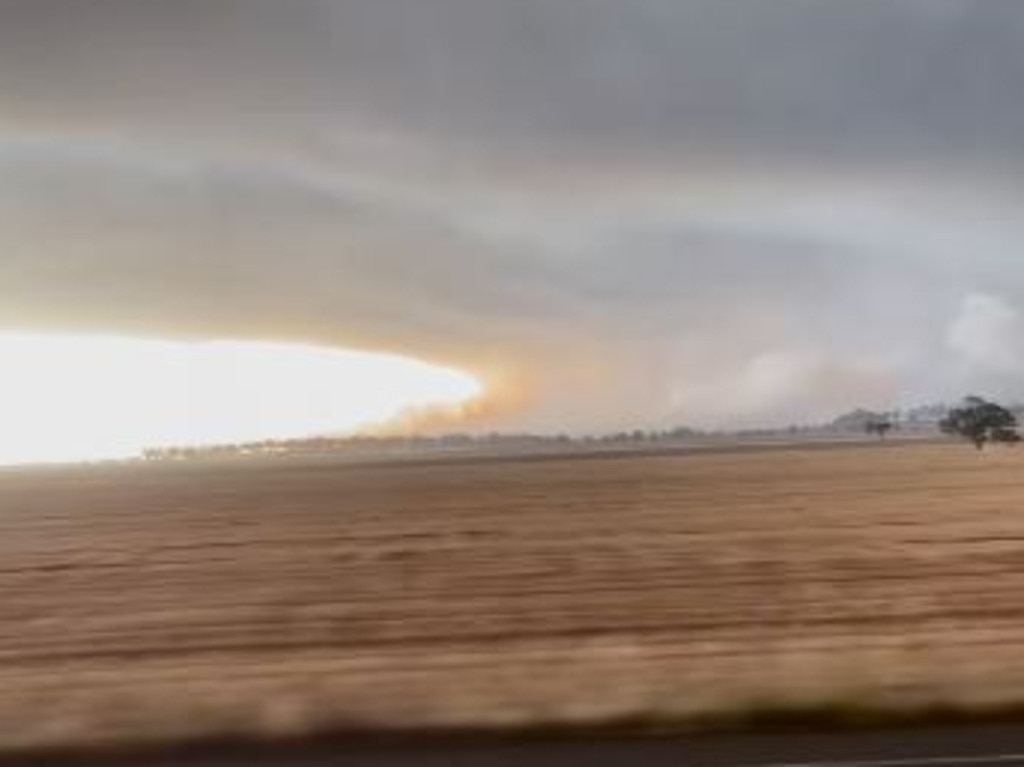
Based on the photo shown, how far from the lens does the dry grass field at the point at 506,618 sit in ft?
56.0

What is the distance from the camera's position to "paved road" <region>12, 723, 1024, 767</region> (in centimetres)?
1164

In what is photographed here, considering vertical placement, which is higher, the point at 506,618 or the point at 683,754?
the point at 683,754

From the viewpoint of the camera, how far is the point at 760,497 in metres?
87.1

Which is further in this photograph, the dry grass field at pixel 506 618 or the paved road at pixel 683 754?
the dry grass field at pixel 506 618

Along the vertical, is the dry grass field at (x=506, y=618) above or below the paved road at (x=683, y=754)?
below

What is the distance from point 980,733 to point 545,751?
353cm

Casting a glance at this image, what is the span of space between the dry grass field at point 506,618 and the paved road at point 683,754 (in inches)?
65.8

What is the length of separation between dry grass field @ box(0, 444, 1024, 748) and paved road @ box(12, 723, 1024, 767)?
1.67 meters

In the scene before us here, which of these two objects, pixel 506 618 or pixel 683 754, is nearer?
pixel 683 754

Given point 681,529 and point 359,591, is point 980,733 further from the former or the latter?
point 681,529

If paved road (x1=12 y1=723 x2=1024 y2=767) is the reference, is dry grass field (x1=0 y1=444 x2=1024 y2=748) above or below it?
below

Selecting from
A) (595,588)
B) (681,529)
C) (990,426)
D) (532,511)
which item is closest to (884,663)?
(595,588)

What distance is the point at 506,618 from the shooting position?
29.4 metres

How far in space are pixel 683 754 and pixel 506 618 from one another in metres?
17.4
